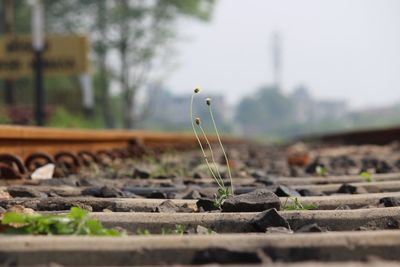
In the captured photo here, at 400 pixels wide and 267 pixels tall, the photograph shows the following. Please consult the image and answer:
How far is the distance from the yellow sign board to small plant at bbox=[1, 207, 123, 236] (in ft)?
50.2

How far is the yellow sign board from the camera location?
1689cm

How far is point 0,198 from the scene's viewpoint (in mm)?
2410

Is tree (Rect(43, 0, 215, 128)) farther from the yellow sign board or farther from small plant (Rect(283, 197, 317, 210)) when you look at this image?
small plant (Rect(283, 197, 317, 210))

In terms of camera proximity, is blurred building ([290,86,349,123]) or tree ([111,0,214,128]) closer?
tree ([111,0,214,128])

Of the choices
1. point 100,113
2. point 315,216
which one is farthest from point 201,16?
point 315,216

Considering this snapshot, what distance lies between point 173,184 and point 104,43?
94.8 ft

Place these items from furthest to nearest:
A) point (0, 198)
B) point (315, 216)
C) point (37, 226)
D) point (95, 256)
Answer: point (0, 198) < point (315, 216) < point (37, 226) < point (95, 256)

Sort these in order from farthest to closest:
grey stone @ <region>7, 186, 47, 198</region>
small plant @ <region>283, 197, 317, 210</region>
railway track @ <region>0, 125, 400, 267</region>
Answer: grey stone @ <region>7, 186, 47, 198</region> → small plant @ <region>283, 197, 317, 210</region> → railway track @ <region>0, 125, 400, 267</region>

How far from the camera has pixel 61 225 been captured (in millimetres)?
1583

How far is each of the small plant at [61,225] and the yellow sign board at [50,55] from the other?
15309mm

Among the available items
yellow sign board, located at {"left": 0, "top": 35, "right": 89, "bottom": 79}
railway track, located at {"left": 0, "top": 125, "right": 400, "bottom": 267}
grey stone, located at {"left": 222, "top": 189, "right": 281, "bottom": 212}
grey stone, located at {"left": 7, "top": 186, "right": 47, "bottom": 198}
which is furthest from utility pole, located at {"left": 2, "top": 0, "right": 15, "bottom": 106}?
grey stone, located at {"left": 222, "top": 189, "right": 281, "bottom": 212}

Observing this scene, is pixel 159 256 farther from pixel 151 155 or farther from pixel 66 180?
pixel 151 155

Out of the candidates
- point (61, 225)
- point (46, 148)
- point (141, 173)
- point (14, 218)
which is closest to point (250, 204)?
point (61, 225)

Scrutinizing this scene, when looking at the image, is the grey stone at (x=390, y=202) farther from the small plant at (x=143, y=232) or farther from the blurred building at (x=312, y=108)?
the blurred building at (x=312, y=108)
